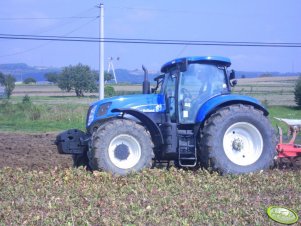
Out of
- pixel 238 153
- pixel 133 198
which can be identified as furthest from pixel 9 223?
pixel 238 153

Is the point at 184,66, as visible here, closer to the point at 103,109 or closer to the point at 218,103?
the point at 218,103

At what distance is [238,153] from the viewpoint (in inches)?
391

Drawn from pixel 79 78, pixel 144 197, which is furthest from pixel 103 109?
pixel 79 78

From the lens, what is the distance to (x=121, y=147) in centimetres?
955

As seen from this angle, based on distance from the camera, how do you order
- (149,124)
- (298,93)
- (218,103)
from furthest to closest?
(298,93), (149,124), (218,103)

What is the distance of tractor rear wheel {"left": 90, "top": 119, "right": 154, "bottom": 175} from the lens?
9.30 meters

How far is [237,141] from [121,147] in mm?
2032

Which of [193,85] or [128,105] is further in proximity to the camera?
[193,85]

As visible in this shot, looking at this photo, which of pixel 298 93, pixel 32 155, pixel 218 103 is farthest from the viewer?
pixel 298 93

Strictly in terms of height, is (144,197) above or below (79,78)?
below

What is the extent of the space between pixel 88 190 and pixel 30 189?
0.80 metres

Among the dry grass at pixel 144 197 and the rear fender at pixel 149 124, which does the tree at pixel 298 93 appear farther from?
the dry grass at pixel 144 197

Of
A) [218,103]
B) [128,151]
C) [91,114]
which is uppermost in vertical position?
[218,103]

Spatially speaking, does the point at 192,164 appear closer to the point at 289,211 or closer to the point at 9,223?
the point at 289,211
